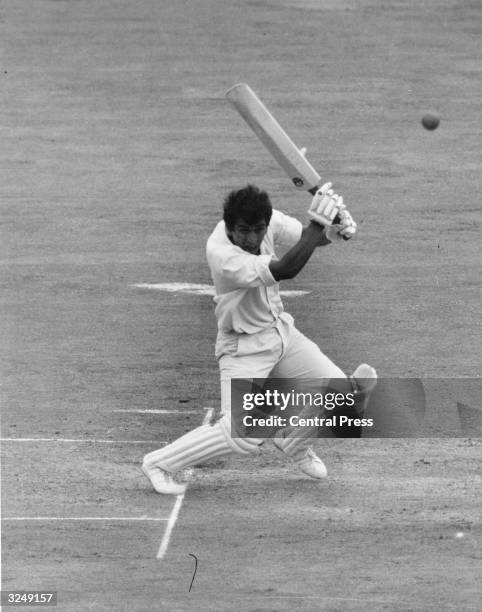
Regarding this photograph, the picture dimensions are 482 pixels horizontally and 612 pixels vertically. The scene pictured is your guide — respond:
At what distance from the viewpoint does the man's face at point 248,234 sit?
28.2 feet

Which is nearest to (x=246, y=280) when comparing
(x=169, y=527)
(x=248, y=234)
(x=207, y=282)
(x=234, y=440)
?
(x=248, y=234)

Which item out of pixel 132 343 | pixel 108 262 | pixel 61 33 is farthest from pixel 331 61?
pixel 132 343

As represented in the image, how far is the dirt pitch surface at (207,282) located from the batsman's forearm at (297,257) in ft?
4.34

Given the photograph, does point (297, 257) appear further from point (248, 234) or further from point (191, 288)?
point (191, 288)

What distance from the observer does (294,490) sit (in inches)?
355

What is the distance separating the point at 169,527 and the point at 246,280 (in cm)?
139

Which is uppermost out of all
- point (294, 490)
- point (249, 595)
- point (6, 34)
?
point (249, 595)

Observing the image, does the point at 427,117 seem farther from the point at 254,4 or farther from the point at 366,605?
the point at 254,4

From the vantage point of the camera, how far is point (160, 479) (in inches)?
348

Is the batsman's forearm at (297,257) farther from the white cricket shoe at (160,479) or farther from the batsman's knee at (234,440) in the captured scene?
the white cricket shoe at (160,479)

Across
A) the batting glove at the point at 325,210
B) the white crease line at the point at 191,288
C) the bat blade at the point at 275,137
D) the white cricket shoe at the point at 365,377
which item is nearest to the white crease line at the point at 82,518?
the white cricket shoe at the point at 365,377

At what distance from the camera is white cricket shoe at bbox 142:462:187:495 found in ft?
29.0

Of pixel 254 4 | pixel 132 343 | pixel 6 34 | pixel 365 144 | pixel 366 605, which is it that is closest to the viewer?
pixel 366 605

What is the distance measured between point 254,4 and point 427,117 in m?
13.9
